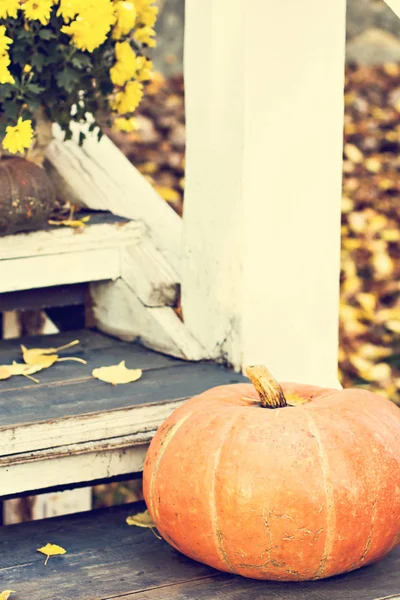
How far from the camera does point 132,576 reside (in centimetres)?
196

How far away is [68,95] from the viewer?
103 inches

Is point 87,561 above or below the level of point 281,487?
below

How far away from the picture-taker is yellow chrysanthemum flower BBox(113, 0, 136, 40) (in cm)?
257

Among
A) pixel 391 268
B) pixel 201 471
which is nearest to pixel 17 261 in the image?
pixel 201 471

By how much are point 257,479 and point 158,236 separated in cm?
108

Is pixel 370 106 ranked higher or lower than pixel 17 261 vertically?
higher

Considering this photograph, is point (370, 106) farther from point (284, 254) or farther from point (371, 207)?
point (284, 254)

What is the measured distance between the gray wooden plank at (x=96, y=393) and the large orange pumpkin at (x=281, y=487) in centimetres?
28

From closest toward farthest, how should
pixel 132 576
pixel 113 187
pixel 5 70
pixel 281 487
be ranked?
pixel 281 487 → pixel 132 576 → pixel 5 70 → pixel 113 187

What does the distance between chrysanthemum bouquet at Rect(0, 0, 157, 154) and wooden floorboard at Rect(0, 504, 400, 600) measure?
94 cm

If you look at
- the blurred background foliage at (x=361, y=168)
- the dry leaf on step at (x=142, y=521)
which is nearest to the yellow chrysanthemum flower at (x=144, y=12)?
the dry leaf on step at (x=142, y=521)

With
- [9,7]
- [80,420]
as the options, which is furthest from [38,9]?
[80,420]

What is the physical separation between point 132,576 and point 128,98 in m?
1.31

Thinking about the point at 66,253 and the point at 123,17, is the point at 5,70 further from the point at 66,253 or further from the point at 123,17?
the point at 66,253
